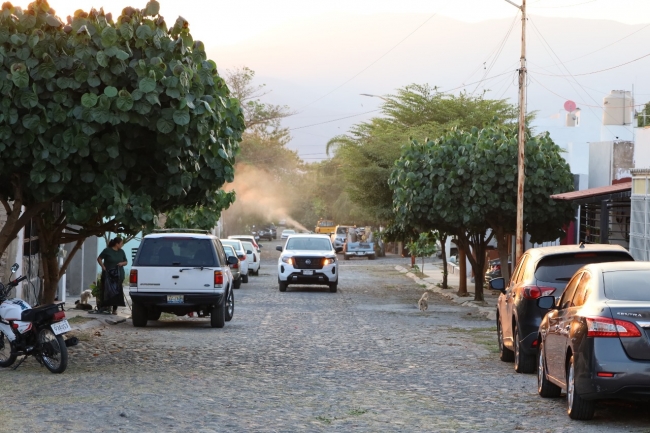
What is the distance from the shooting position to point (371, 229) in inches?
3718

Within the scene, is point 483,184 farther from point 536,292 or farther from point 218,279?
point 536,292

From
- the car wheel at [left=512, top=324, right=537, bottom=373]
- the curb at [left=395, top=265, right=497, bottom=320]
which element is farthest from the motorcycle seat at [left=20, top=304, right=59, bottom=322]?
the curb at [left=395, top=265, right=497, bottom=320]

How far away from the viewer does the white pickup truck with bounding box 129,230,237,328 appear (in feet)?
66.2

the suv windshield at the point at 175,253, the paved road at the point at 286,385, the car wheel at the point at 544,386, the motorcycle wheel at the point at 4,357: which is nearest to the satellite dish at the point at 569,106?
the paved road at the point at 286,385

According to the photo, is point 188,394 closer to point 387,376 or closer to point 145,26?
point 387,376

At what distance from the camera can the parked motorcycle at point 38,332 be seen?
13156 millimetres

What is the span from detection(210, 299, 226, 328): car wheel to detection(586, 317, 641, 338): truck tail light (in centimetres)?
1220

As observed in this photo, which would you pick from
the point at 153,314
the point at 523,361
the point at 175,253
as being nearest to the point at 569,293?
the point at 523,361

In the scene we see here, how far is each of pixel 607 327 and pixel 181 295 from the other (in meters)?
12.2

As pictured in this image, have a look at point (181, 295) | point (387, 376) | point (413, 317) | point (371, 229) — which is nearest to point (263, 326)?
point (181, 295)

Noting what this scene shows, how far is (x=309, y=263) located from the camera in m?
35.3

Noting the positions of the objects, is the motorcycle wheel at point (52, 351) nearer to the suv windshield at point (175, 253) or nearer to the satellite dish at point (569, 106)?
the suv windshield at point (175, 253)

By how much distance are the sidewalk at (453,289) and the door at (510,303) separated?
9942mm

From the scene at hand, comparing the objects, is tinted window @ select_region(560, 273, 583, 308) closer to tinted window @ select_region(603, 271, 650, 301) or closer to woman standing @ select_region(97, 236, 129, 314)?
tinted window @ select_region(603, 271, 650, 301)
